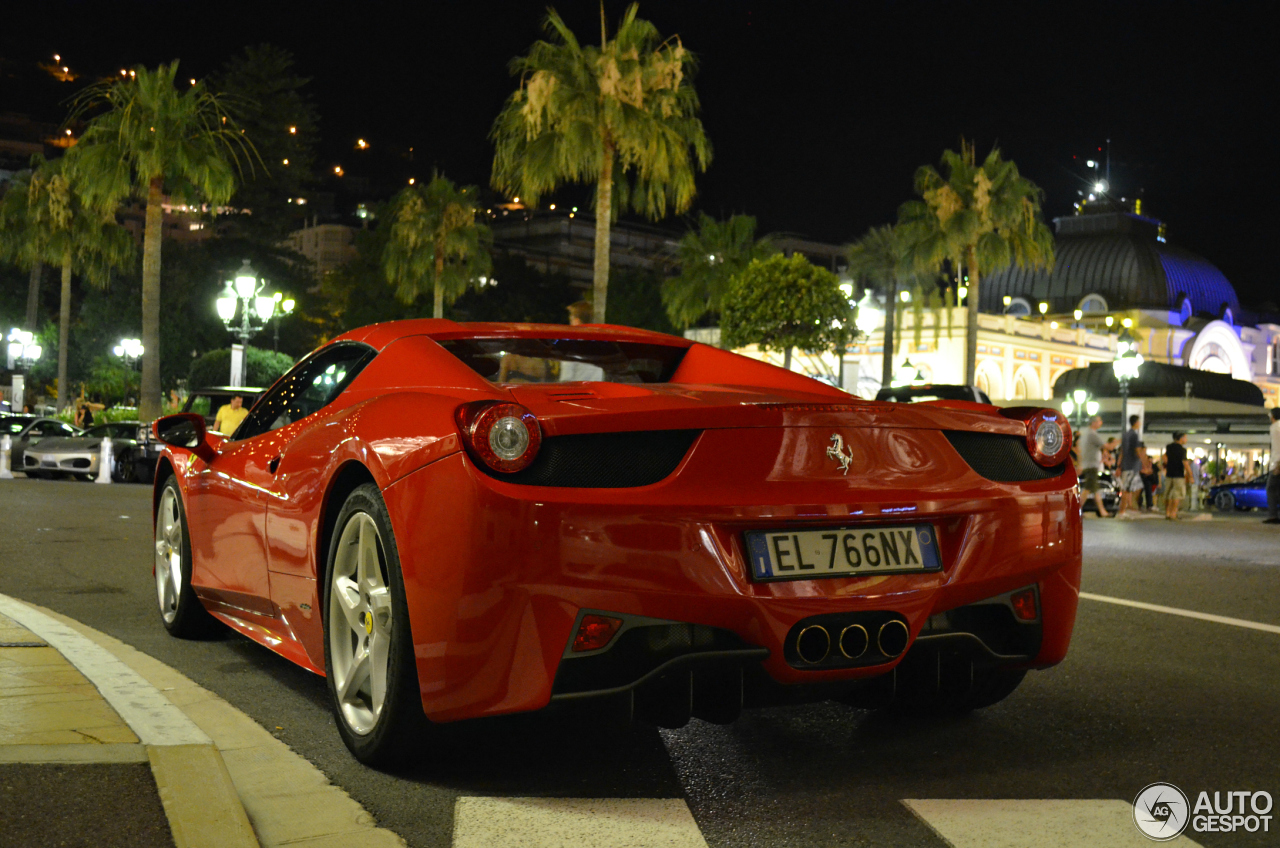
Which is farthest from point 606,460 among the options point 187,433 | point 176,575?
point 176,575

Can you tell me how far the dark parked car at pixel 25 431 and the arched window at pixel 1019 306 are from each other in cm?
8262

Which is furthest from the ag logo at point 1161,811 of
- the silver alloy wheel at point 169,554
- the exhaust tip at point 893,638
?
the silver alloy wheel at point 169,554

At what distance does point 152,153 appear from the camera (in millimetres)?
32094

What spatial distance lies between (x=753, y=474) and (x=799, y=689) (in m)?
0.61

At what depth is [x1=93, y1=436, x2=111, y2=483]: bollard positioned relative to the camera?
25.3 meters

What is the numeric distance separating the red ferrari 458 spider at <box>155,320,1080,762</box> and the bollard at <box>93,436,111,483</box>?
74.7 ft

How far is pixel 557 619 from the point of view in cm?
325

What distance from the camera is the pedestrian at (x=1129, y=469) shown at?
23.0m

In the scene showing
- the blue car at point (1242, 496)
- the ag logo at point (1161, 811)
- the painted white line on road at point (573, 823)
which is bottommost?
the blue car at point (1242, 496)

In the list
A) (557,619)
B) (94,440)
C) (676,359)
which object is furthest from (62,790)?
(94,440)

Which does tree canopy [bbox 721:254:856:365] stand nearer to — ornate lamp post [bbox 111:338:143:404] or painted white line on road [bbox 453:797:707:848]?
ornate lamp post [bbox 111:338:143:404]

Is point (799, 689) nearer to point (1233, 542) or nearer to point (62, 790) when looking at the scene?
point (62, 790)

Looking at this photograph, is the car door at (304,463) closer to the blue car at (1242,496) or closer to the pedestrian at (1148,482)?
the pedestrian at (1148,482)

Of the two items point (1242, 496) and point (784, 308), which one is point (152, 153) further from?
point (1242, 496)
